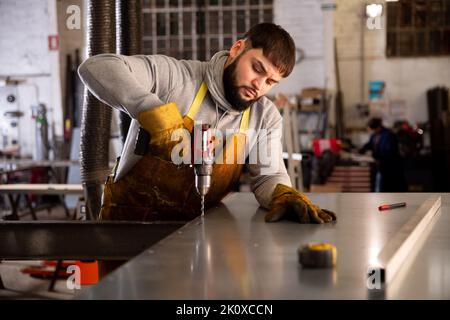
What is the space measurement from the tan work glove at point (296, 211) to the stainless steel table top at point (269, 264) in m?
0.04

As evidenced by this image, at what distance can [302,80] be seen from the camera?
10.0 metres

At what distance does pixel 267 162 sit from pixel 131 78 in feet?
2.26

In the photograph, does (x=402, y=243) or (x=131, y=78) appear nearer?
(x=402, y=243)

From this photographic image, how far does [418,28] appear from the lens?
10.2 m

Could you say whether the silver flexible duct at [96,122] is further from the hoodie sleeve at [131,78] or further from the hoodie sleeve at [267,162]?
the hoodie sleeve at [267,162]

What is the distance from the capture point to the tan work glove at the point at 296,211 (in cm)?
221

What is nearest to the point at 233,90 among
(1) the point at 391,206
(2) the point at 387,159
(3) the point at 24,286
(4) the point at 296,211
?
(4) the point at 296,211

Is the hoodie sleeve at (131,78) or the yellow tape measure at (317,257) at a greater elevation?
the hoodie sleeve at (131,78)

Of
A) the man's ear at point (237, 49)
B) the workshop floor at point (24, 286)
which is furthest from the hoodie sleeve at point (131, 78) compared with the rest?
the workshop floor at point (24, 286)

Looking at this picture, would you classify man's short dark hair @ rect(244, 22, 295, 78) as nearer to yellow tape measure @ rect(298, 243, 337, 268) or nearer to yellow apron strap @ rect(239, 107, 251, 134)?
yellow apron strap @ rect(239, 107, 251, 134)

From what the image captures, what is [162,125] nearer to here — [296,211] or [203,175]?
[203,175]

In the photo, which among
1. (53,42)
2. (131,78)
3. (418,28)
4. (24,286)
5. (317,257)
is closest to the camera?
(317,257)

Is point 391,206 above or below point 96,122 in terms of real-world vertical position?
below

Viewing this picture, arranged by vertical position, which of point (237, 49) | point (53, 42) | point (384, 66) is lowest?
point (237, 49)
